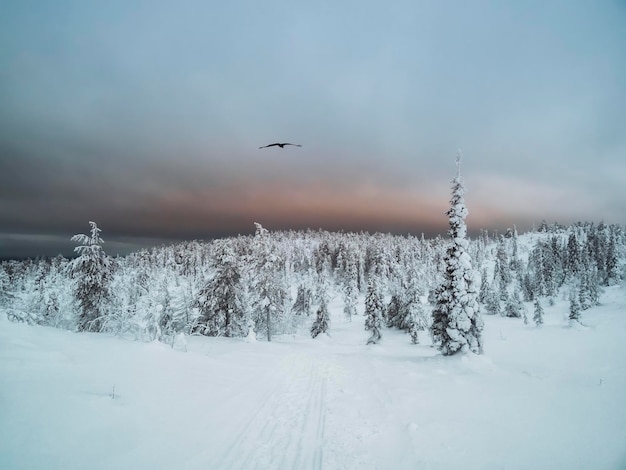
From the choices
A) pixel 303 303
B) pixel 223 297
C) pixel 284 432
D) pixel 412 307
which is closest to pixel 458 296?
pixel 284 432

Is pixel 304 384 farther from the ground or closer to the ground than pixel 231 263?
closer to the ground

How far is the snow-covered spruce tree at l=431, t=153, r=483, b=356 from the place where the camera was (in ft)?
Result: 61.3

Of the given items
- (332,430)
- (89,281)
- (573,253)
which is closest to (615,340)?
(332,430)

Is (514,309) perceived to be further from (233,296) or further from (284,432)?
(284,432)

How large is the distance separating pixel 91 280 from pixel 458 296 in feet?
95.7

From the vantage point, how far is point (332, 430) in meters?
8.98

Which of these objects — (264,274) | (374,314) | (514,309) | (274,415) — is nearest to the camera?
(274,415)

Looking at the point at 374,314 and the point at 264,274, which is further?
the point at 374,314

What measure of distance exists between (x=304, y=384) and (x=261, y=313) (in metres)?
24.0

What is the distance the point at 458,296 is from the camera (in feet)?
62.3

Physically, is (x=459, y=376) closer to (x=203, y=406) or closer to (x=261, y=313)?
(x=203, y=406)

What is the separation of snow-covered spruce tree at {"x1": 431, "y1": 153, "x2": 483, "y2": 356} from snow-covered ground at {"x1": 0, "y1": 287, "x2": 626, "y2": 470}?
A: 3277mm

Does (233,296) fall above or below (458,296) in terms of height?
below

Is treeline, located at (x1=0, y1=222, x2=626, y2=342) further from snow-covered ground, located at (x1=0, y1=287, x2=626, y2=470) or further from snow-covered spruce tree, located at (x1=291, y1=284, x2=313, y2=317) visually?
snow-covered ground, located at (x1=0, y1=287, x2=626, y2=470)
